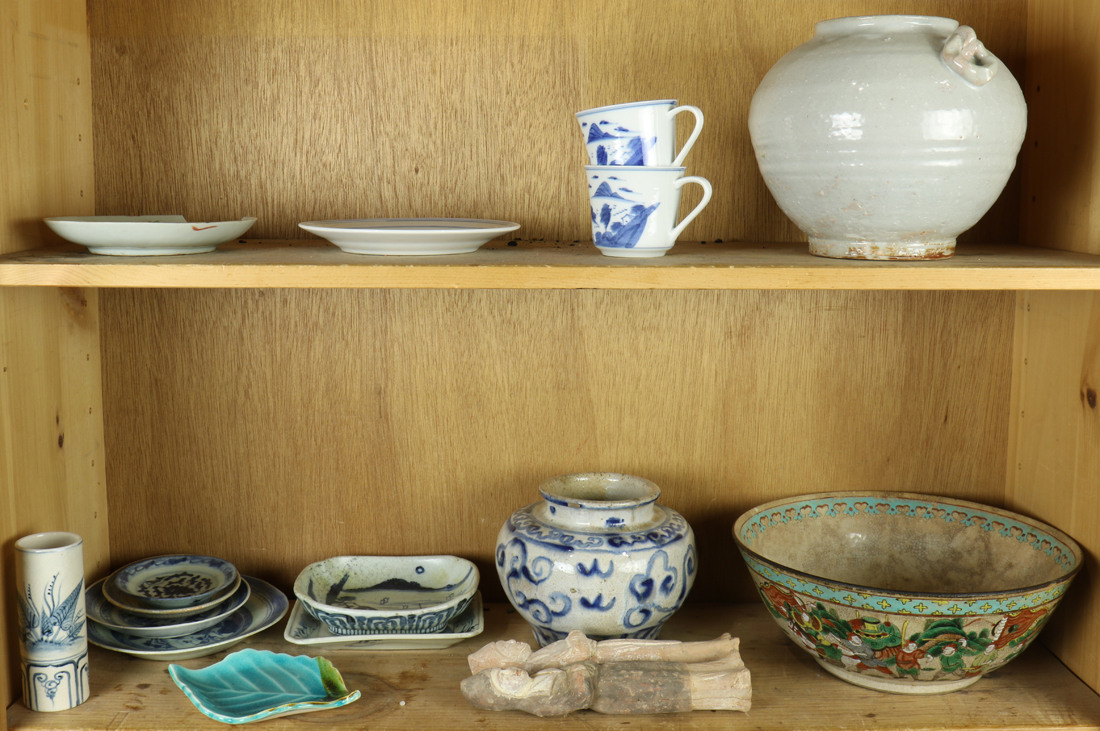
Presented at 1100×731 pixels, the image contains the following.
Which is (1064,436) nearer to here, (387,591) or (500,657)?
(500,657)

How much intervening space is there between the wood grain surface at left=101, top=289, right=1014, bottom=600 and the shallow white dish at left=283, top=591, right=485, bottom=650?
11 centimetres

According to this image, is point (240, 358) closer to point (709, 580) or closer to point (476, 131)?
point (476, 131)

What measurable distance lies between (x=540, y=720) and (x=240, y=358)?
516mm

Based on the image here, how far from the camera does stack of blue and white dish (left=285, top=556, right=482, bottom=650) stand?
949mm

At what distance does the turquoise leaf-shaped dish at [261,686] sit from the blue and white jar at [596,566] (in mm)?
195

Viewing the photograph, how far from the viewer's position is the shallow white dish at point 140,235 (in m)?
0.80

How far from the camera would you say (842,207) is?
82 cm

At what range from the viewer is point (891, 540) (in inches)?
41.6

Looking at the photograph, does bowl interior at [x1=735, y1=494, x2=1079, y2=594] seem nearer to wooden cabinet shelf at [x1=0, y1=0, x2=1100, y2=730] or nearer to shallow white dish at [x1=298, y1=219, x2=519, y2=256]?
wooden cabinet shelf at [x1=0, y1=0, x2=1100, y2=730]

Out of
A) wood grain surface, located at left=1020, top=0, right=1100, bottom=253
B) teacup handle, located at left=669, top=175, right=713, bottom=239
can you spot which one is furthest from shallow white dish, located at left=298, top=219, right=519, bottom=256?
wood grain surface, located at left=1020, top=0, right=1100, bottom=253

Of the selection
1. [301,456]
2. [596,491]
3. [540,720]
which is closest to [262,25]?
[301,456]

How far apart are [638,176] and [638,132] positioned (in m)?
0.04

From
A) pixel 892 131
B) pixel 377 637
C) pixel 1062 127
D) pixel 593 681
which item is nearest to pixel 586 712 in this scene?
pixel 593 681

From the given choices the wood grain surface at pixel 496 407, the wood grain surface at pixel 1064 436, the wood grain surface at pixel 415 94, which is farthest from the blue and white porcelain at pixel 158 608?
the wood grain surface at pixel 1064 436
